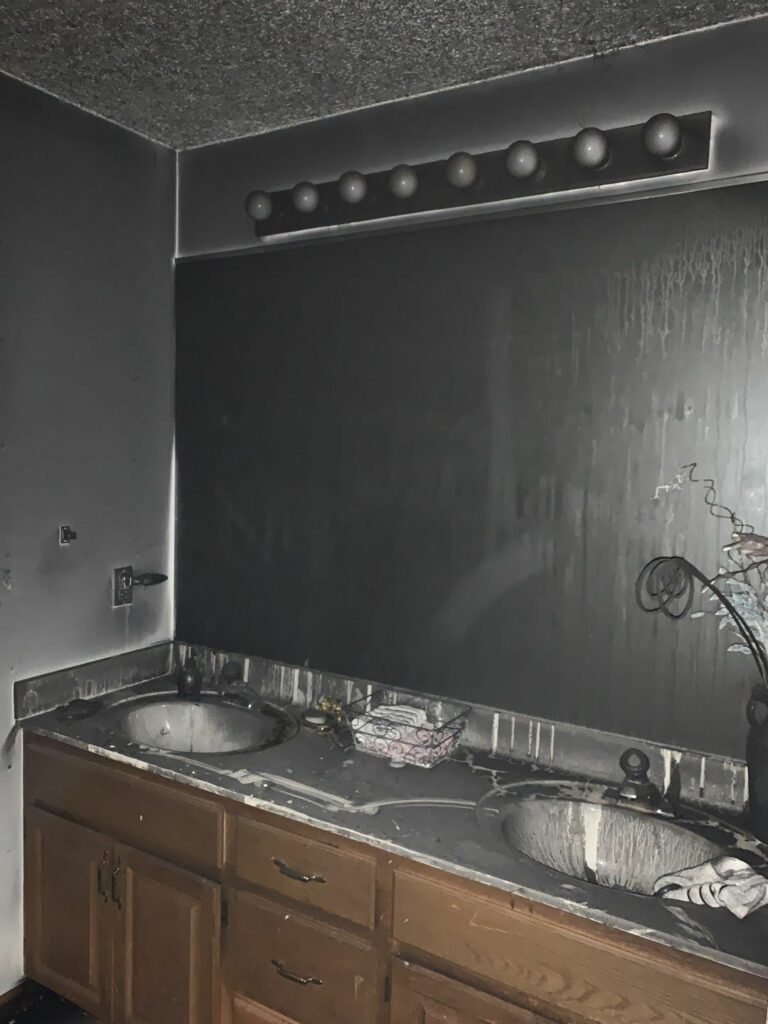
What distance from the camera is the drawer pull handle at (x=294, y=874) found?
1.73m

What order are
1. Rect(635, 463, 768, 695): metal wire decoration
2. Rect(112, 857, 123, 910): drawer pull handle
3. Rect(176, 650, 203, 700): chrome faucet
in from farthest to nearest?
Rect(176, 650, 203, 700): chrome faucet
Rect(112, 857, 123, 910): drawer pull handle
Rect(635, 463, 768, 695): metal wire decoration

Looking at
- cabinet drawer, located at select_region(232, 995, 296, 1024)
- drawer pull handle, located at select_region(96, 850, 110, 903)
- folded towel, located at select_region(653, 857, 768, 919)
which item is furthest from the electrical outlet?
folded towel, located at select_region(653, 857, 768, 919)

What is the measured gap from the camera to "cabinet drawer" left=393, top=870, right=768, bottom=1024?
4.36 ft

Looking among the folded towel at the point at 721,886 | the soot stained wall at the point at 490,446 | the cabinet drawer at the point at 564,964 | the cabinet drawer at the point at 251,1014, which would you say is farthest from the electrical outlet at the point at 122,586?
the folded towel at the point at 721,886

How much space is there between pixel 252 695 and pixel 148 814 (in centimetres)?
55

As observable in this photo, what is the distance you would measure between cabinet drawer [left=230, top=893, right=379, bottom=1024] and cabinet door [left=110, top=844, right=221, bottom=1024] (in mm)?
87

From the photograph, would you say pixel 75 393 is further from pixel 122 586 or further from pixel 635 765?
pixel 635 765

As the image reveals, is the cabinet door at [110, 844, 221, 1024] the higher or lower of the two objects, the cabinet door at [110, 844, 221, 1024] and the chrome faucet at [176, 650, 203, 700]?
the lower

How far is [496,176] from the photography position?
6.73ft

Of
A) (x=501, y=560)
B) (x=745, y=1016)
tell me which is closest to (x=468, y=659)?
(x=501, y=560)

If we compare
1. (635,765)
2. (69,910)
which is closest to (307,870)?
(635,765)

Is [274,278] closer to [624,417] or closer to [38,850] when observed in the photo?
Result: [624,417]

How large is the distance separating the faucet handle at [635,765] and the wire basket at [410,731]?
42cm

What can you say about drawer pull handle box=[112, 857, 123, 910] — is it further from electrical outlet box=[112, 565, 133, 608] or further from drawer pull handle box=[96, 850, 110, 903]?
electrical outlet box=[112, 565, 133, 608]
